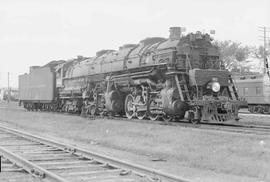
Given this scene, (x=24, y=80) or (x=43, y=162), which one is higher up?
(x=24, y=80)

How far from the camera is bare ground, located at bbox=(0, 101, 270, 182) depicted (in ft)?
26.0

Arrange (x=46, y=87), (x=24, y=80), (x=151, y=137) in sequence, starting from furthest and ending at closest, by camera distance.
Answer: (x=24, y=80)
(x=46, y=87)
(x=151, y=137)

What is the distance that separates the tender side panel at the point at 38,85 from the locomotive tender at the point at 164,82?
18.8 ft

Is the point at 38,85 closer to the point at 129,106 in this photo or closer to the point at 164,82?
the point at 129,106

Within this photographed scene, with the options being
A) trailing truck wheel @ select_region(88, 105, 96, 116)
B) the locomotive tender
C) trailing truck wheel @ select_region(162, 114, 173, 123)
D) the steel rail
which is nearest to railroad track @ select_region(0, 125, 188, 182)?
the steel rail

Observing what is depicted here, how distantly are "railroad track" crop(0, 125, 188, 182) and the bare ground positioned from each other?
80cm

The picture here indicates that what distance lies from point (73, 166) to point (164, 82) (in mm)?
10503

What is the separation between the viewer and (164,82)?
59.6 feet

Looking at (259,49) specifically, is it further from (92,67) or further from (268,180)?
(268,180)

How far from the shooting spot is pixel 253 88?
33750 mm

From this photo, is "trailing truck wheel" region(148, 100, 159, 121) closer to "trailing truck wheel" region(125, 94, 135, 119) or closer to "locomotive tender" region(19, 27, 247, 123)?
"locomotive tender" region(19, 27, 247, 123)

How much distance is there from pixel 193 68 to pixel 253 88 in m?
17.5

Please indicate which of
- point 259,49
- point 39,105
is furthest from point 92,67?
point 259,49

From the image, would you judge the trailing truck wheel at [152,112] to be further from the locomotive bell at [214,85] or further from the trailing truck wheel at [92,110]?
the trailing truck wheel at [92,110]
